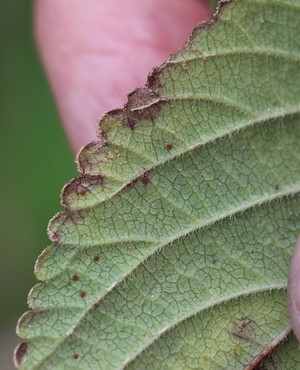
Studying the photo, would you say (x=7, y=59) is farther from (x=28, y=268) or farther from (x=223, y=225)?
(x=223, y=225)

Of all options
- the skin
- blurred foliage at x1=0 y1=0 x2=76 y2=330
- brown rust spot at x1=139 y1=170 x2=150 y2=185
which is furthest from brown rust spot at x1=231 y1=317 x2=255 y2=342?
blurred foliage at x1=0 y1=0 x2=76 y2=330

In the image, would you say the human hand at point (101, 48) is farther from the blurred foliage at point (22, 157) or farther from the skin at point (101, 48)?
the blurred foliage at point (22, 157)

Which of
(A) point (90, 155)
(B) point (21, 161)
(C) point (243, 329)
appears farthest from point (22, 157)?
(C) point (243, 329)

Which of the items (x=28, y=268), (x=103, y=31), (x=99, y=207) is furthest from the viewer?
(x=28, y=268)

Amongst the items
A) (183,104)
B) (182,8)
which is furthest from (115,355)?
(182,8)

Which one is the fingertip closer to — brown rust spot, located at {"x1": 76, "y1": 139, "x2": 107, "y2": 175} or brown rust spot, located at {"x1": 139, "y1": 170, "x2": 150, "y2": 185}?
brown rust spot, located at {"x1": 139, "y1": 170, "x2": 150, "y2": 185}

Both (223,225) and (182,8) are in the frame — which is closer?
→ (223,225)
